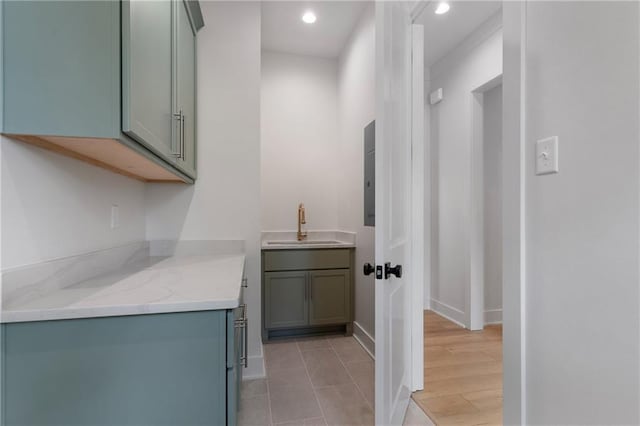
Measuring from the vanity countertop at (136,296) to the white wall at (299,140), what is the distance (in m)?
2.00

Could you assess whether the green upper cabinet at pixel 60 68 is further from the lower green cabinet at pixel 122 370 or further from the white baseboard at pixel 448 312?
the white baseboard at pixel 448 312

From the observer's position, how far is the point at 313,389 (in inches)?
83.1

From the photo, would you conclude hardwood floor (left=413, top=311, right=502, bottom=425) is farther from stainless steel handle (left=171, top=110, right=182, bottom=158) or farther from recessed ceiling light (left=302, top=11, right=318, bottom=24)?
recessed ceiling light (left=302, top=11, right=318, bottom=24)

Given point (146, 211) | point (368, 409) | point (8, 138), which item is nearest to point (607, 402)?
point (368, 409)

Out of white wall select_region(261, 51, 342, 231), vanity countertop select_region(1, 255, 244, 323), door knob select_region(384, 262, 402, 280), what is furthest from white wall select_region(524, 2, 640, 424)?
white wall select_region(261, 51, 342, 231)

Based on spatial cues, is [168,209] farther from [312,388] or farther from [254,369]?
[312,388]

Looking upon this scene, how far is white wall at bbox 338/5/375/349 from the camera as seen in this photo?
105 inches

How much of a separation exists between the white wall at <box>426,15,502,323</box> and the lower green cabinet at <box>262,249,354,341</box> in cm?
114

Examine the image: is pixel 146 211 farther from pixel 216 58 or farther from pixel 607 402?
pixel 607 402

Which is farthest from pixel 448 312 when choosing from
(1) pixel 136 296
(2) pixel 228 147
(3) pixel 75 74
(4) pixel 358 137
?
(3) pixel 75 74

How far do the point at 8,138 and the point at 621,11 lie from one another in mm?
1700

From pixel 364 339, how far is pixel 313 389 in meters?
0.83

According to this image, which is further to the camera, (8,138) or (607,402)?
(8,138)

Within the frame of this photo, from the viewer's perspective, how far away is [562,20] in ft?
3.16
